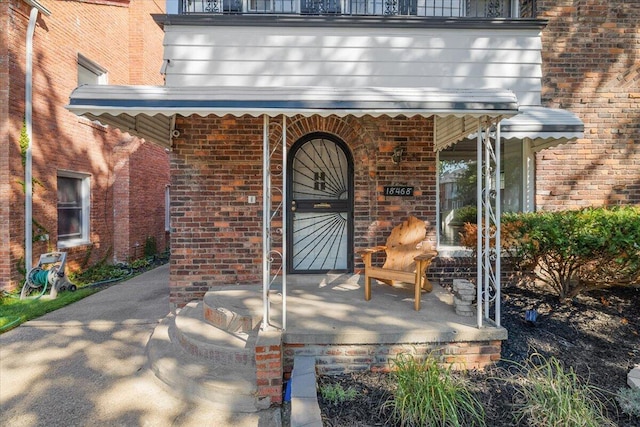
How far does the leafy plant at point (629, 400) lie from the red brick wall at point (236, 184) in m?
3.11

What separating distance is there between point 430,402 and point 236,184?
12.4ft

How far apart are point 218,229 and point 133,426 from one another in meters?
2.70

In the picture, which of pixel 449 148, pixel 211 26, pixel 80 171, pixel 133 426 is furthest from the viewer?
pixel 80 171

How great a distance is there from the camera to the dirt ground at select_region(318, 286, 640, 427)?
2725 mm

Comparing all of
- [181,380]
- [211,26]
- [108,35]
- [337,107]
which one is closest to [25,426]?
[181,380]

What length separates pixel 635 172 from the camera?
581 centimetres

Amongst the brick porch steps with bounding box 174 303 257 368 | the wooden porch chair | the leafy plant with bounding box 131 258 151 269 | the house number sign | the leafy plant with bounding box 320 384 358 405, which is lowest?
the leafy plant with bounding box 320 384 358 405

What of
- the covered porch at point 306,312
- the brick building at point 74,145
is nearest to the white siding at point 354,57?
the covered porch at point 306,312

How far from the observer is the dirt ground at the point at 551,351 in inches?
107

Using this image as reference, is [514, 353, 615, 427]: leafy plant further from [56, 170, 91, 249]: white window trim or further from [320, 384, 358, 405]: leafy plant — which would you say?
[56, 170, 91, 249]: white window trim

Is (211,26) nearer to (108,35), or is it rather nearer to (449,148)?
(449,148)

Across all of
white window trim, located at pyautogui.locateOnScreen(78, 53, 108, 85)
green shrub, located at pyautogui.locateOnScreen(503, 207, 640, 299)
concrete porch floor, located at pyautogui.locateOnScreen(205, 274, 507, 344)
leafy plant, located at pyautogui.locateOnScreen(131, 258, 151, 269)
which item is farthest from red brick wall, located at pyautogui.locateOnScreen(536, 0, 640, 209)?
white window trim, located at pyautogui.locateOnScreen(78, 53, 108, 85)

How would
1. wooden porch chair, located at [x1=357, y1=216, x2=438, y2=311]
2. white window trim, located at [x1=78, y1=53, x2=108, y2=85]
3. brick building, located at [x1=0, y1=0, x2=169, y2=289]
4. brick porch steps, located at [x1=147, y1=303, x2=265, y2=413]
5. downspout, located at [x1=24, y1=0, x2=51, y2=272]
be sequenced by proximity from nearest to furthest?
1. brick porch steps, located at [x1=147, y1=303, x2=265, y2=413]
2. wooden porch chair, located at [x1=357, y1=216, x2=438, y2=311]
3. brick building, located at [x1=0, y1=0, x2=169, y2=289]
4. downspout, located at [x1=24, y1=0, x2=51, y2=272]
5. white window trim, located at [x1=78, y1=53, x2=108, y2=85]

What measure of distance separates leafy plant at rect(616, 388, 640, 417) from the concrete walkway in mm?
3008
